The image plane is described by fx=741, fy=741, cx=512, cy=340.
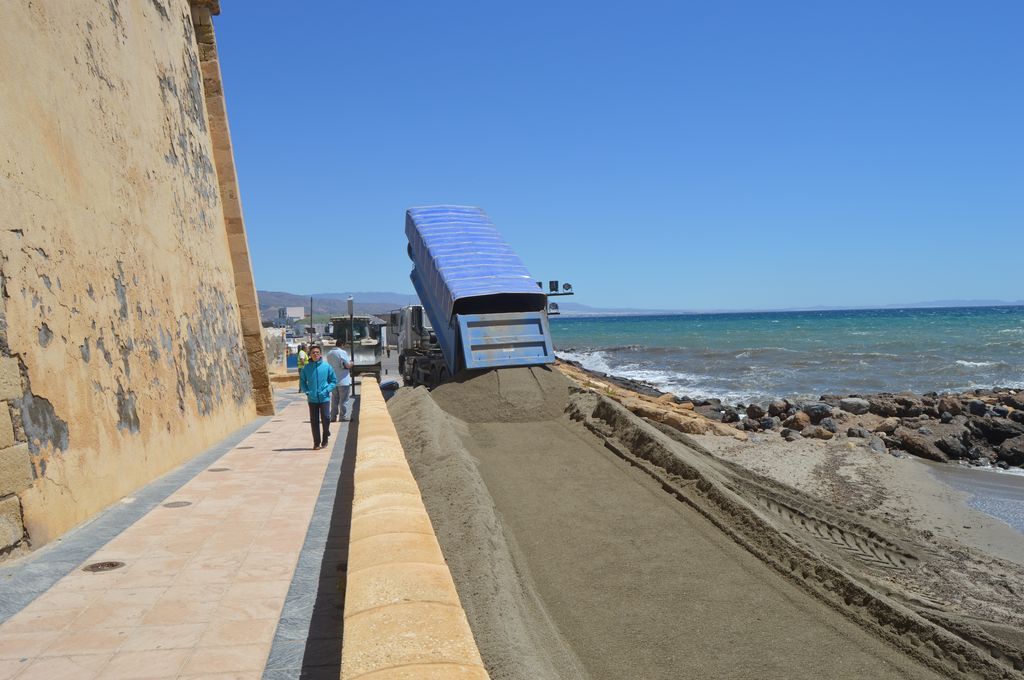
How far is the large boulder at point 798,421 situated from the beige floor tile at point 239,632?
1612 centimetres

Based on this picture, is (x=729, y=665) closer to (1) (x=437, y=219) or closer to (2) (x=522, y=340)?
(2) (x=522, y=340)

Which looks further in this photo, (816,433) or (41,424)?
(816,433)

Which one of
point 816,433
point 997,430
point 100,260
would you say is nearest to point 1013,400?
point 997,430

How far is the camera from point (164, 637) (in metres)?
4.08

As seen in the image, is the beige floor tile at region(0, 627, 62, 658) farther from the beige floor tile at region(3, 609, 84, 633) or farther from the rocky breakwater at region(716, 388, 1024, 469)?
the rocky breakwater at region(716, 388, 1024, 469)

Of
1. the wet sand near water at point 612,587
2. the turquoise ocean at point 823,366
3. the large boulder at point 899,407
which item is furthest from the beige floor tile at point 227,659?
the turquoise ocean at point 823,366

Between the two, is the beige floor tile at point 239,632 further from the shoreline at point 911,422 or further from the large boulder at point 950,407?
the large boulder at point 950,407

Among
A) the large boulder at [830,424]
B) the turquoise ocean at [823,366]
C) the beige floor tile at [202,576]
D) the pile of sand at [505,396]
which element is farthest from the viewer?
the turquoise ocean at [823,366]

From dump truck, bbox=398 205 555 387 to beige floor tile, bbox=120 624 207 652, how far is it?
30.2ft

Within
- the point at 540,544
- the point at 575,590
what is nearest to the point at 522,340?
the point at 540,544

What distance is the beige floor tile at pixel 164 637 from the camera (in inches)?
156

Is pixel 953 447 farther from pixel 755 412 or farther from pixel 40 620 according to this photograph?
pixel 40 620

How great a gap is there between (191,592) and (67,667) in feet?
3.48

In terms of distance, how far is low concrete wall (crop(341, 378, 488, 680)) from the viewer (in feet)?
8.56
